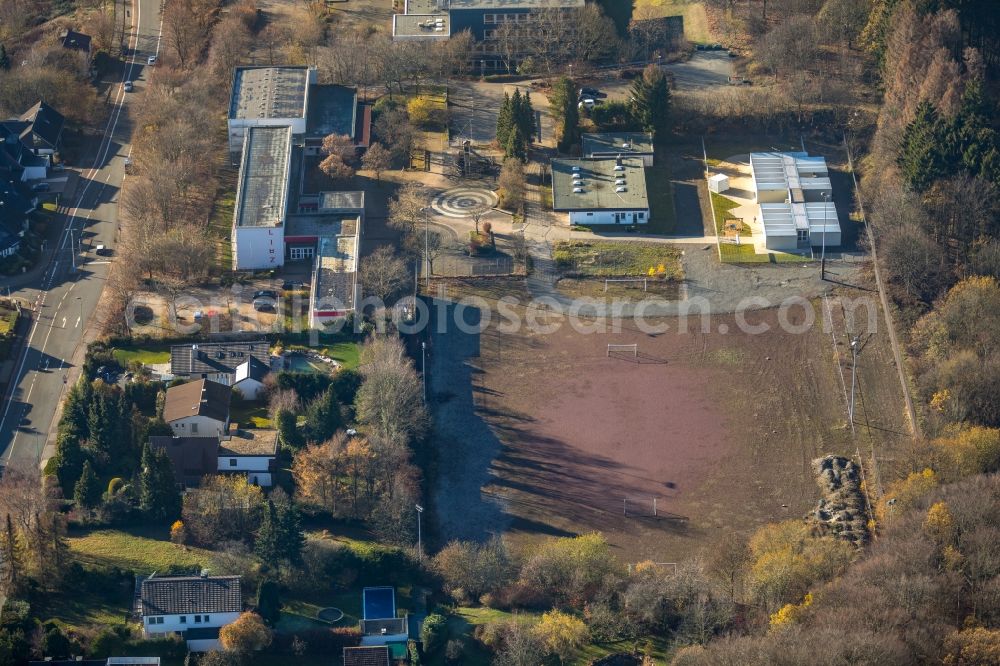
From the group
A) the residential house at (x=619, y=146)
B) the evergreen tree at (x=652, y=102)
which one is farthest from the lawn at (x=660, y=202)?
the evergreen tree at (x=652, y=102)

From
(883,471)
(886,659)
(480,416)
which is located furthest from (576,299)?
(886,659)

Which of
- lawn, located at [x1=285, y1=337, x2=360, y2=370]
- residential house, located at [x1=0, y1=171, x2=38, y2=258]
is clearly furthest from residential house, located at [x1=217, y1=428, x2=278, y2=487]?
residential house, located at [x1=0, y1=171, x2=38, y2=258]

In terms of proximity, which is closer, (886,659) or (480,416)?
(886,659)

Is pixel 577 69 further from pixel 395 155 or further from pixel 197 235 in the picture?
pixel 197 235

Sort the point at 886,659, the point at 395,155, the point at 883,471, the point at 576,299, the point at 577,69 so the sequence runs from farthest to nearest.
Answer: the point at 577,69 → the point at 395,155 → the point at 576,299 → the point at 883,471 → the point at 886,659

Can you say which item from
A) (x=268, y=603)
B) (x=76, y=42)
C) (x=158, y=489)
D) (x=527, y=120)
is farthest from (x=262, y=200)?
(x=268, y=603)

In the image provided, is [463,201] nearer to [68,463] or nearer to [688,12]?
[688,12]

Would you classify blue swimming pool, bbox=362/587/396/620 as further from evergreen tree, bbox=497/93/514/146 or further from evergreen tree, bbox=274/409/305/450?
evergreen tree, bbox=497/93/514/146
